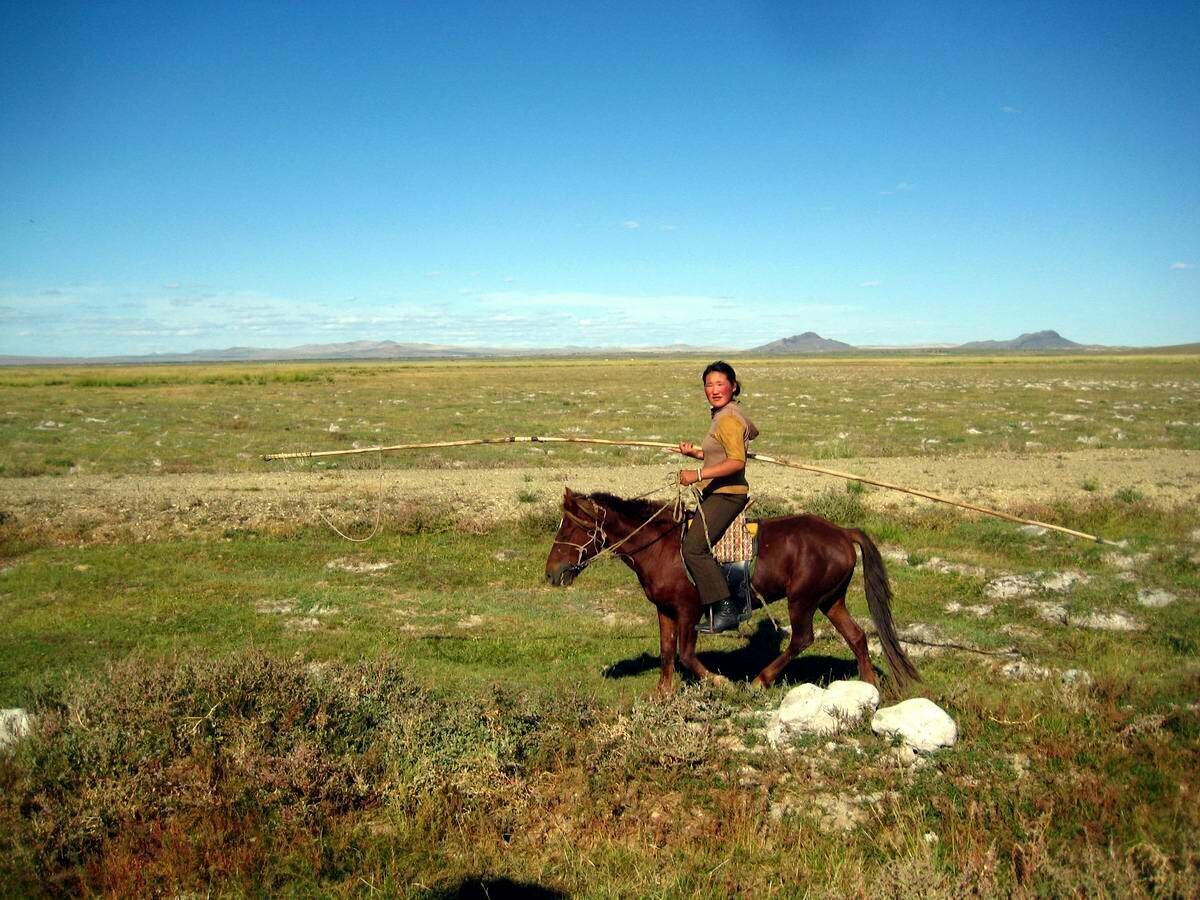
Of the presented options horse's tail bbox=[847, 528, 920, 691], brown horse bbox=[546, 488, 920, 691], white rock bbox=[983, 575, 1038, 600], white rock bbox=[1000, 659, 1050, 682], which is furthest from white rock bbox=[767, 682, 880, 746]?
white rock bbox=[983, 575, 1038, 600]

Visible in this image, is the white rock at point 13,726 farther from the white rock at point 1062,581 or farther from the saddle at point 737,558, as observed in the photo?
the white rock at point 1062,581

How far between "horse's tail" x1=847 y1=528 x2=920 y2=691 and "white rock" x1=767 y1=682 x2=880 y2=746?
1113mm

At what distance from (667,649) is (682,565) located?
2.90 feet

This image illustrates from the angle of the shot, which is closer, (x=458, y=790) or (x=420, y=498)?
(x=458, y=790)

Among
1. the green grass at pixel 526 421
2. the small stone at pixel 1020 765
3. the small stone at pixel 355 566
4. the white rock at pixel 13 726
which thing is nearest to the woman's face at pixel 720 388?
the small stone at pixel 1020 765

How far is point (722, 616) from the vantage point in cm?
861

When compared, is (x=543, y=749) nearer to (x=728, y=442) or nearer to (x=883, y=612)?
(x=728, y=442)

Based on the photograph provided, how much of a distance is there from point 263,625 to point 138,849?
5996 millimetres

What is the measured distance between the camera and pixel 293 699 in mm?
6598

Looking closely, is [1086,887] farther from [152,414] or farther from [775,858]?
[152,414]

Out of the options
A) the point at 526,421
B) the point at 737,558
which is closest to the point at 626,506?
the point at 737,558

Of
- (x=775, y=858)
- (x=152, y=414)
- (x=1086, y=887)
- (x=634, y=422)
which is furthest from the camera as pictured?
(x=152, y=414)

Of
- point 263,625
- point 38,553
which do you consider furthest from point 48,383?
point 263,625

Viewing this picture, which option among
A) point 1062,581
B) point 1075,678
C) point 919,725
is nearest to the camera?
point 919,725
